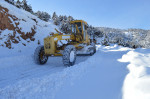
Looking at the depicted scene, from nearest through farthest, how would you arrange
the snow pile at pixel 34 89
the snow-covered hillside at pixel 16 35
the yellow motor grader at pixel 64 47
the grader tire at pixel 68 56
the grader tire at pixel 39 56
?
1. the snow pile at pixel 34 89
2. the grader tire at pixel 68 56
3. the yellow motor grader at pixel 64 47
4. the grader tire at pixel 39 56
5. the snow-covered hillside at pixel 16 35

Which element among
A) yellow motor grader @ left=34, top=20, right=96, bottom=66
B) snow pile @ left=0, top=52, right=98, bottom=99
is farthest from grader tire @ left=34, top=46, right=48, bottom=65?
snow pile @ left=0, top=52, right=98, bottom=99

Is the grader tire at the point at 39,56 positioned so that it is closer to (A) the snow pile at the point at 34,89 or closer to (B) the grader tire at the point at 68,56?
(B) the grader tire at the point at 68,56

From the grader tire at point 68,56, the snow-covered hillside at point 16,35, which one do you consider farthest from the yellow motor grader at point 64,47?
the snow-covered hillside at point 16,35

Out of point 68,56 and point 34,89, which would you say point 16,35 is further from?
point 34,89

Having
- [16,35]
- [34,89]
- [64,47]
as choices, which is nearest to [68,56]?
[64,47]

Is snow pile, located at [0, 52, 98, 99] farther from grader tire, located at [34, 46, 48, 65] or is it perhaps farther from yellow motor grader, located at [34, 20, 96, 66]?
grader tire, located at [34, 46, 48, 65]

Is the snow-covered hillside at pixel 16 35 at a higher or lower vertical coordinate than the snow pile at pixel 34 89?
higher

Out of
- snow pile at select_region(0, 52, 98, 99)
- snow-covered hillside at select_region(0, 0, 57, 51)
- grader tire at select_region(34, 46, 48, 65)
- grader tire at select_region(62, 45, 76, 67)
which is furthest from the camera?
snow-covered hillside at select_region(0, 0, 57, 51)

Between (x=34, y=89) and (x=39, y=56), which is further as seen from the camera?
(x=39, y=56)

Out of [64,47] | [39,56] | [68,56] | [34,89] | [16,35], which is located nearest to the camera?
[34,89]

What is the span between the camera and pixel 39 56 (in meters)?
7.38

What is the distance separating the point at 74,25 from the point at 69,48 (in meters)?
3.54

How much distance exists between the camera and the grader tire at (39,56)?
726 centimetres

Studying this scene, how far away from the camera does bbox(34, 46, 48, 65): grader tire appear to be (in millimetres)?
7258
